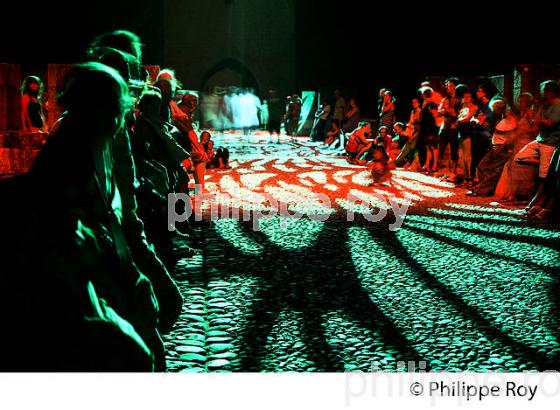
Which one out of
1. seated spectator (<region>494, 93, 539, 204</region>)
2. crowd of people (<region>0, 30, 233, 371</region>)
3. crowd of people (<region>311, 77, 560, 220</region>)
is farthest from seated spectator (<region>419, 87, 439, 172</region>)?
crowd of people (<region>0, 30, 233, 371</region>)

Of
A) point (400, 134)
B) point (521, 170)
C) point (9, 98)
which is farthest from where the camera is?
point (400, 134)

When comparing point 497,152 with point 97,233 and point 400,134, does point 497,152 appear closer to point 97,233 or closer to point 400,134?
point 400,134

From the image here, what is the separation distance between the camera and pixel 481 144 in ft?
45.1

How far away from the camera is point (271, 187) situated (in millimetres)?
13758

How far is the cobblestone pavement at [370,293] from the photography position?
4648 mm

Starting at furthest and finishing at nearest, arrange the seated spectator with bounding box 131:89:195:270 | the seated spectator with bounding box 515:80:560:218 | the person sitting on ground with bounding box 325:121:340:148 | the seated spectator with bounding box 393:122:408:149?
1. the person sitting on ground with bounding box 325:121:340:148
2. the seated spectator with bounding box 393:122:408:149
3. the seated spectator with bounding box 515:80:560:218
4. the seated spectator with bounding box 131:89:195:270

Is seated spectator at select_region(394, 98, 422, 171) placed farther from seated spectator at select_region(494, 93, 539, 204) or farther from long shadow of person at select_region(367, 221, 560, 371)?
long shadow of person at select_region(367, 221, 560, 371)

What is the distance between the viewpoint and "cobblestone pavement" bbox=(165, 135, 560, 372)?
4648mm

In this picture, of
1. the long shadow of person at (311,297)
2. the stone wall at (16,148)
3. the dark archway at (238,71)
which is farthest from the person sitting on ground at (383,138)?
the dark archway at (238,71)

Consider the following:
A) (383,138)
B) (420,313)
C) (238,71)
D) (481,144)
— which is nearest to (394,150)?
(383,138)

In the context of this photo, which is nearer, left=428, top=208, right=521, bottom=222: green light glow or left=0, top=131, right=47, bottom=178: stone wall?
left=428, top=208, right=521, bottom=222: green light glow

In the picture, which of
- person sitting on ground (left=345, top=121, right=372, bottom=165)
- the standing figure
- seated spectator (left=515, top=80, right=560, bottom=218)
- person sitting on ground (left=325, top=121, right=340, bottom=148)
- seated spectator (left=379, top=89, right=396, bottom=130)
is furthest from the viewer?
person sitting on ground (left=325, top=121, right=340, bottom=148)

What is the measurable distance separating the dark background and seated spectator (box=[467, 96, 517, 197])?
516 cm

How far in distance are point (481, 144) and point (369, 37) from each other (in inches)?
497
